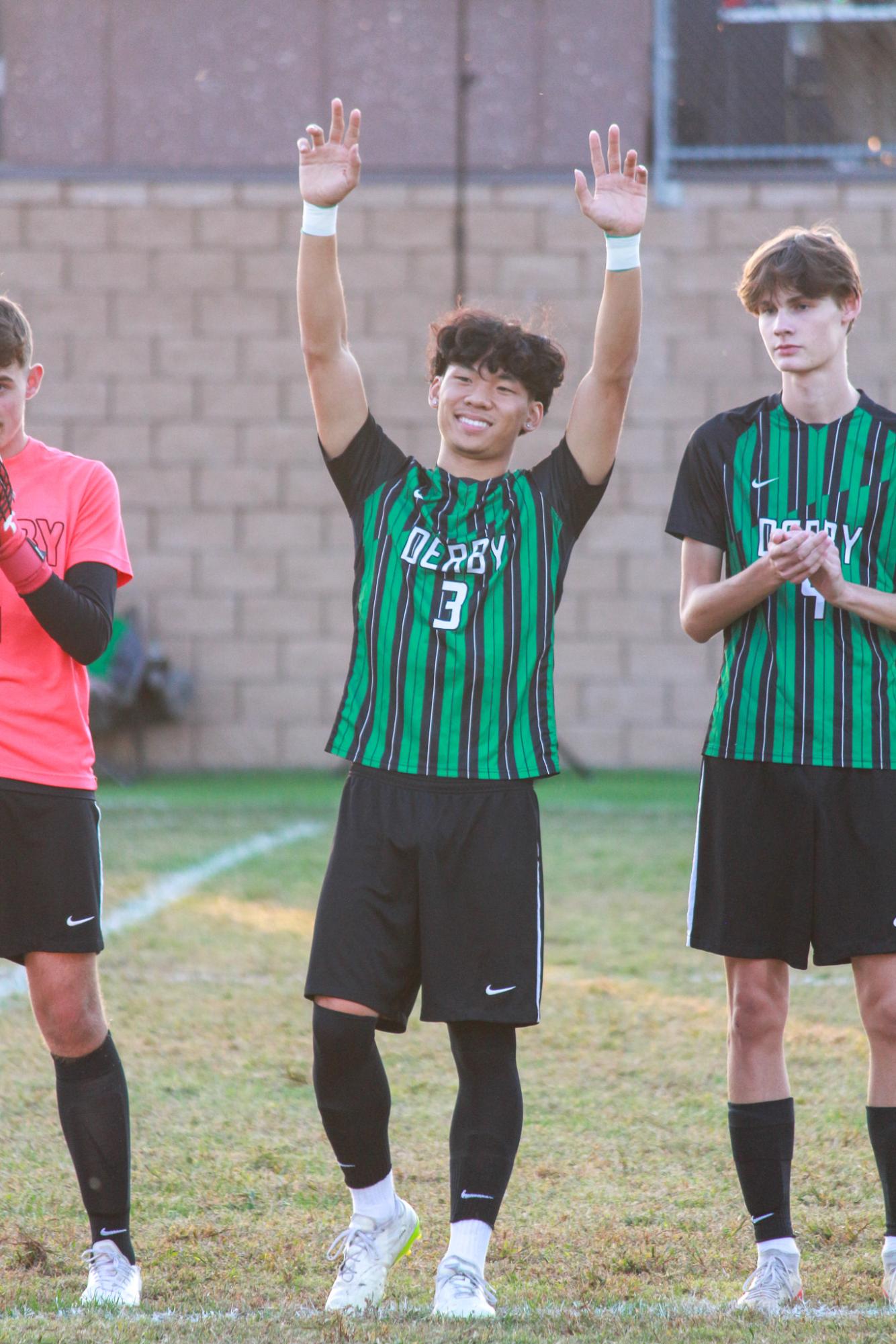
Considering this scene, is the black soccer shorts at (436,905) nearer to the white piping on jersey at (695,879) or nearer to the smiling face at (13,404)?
the white piping on jersey at (695,879)

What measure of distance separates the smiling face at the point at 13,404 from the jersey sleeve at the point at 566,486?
856 millimetres

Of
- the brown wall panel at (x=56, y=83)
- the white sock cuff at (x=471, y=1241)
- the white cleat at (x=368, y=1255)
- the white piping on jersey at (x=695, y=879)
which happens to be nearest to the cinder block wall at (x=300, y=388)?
the brown wall panel at (x=56, y=83)

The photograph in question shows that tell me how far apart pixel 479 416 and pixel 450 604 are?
0.34 m

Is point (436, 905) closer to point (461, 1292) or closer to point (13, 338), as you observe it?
point (461, 1292)

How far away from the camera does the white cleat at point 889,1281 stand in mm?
2467

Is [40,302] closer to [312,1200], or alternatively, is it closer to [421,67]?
[421,67]

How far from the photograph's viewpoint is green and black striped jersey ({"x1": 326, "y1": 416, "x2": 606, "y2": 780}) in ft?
8.24

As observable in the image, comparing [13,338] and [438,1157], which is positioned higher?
[13,338]

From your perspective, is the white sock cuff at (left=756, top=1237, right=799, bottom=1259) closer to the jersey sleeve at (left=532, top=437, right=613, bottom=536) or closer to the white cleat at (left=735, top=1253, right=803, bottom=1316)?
the white cleat at (left=735, top=1253, right=803, bottom=1316)

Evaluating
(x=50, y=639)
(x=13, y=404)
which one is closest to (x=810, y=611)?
(x=50, y=639)

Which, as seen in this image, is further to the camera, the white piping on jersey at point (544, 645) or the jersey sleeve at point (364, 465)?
the jersey sleeve at point (364, 465)

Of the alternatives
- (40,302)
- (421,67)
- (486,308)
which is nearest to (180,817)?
(40,302)

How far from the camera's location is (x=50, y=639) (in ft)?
8.52

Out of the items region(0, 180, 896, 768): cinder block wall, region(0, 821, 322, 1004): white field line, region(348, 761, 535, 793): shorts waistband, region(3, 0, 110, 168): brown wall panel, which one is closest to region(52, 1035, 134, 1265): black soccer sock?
region(348, 761, 535, 793): shorts waistband
